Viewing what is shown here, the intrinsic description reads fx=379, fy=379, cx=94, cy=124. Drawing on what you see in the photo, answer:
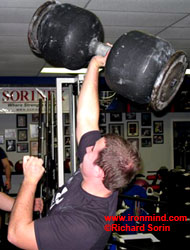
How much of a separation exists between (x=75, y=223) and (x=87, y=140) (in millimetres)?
388

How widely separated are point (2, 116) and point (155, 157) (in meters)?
3.07

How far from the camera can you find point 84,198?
1.57m

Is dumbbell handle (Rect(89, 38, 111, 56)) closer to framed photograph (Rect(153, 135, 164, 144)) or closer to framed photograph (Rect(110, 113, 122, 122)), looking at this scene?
framed photograph (Rect(110, 113, 122, 122))

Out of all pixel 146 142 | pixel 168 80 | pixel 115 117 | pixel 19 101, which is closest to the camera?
pixel 168 80

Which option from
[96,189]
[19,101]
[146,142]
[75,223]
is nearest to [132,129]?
[146,142]

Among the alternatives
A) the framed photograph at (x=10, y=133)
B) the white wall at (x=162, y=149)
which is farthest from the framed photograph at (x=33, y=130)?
the white wall at (x=162, y=149)

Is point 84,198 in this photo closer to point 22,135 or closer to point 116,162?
point 116,162

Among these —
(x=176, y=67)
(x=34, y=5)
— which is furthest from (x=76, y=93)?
(x=176, y=67)

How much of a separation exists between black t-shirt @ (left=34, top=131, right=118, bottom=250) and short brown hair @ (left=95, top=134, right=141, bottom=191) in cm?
10

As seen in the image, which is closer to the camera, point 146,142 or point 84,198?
point 84,198

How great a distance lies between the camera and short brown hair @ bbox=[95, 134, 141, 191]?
1534 mm

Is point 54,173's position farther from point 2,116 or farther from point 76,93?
point 2,116

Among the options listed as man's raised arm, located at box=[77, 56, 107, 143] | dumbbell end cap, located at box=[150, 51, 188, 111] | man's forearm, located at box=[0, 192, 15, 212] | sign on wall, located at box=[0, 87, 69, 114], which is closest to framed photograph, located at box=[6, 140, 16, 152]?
sign on wall, located at box=[0, 87, 69, 114]

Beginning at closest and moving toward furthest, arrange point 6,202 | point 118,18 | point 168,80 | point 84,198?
point 168,80 < point 84,198 < point 6,202 < point 118,18
